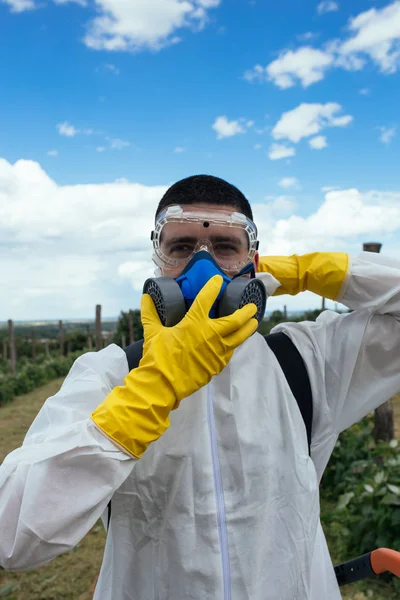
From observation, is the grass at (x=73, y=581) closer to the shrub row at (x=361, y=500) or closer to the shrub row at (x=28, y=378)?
the shrub row at (x=361, y=500)

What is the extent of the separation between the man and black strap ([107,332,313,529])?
3 centimetres

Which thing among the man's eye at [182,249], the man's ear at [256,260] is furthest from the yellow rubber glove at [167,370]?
the man's ear at [256,260]

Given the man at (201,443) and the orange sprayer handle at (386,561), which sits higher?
the man at (201,443)

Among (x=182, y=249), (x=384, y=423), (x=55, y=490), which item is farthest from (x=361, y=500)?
(x=55, y=490)

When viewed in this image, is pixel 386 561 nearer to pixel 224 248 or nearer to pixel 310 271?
pixel 310 271

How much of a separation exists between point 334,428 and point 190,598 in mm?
708

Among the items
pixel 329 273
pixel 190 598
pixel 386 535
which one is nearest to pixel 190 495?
pixel 190 598

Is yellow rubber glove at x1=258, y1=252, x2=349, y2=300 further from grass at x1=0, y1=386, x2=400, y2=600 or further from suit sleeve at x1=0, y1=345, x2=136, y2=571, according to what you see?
grass at x1=0, y1=386, x2=400, y2=600

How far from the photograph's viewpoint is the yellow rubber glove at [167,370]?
115 centimetres

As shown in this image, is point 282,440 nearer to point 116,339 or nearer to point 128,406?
point 128,406

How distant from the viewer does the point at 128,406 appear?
1.16 meters

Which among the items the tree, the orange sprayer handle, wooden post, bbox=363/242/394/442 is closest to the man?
the orange sprayer handle

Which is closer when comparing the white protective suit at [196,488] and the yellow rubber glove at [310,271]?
the white protective suit at [196,488]

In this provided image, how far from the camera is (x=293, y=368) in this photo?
156cm
